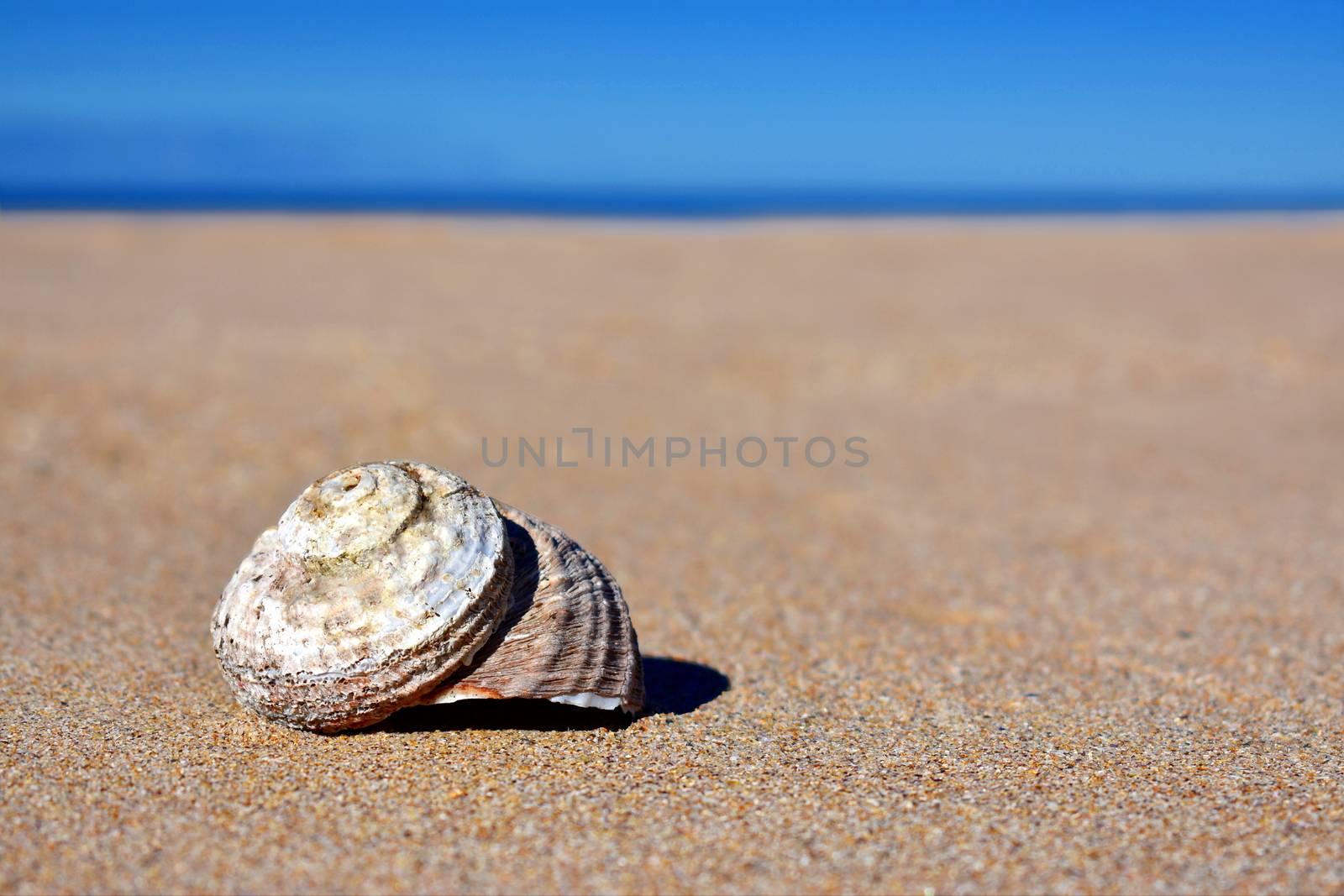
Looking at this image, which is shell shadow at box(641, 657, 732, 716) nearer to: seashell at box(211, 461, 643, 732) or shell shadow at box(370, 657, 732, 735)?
shell shadow at box(370, 657, 732, 735)

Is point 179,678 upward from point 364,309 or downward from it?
downward

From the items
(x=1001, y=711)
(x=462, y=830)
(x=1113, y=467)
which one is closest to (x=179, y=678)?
(x=462, y=830)

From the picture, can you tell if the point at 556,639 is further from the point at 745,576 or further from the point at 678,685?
the point at 745,576

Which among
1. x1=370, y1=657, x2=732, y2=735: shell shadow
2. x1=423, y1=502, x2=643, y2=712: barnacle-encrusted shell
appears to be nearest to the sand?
x1=370, y1=657, x2=732, y2=735: shell shadow

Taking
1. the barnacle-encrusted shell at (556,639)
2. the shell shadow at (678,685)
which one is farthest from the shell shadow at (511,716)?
the barnacle-encrusted shell at (556,639)

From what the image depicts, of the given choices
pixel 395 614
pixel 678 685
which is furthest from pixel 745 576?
pixel 395 614

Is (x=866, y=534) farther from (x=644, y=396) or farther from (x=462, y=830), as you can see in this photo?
(x=462, y=830)
